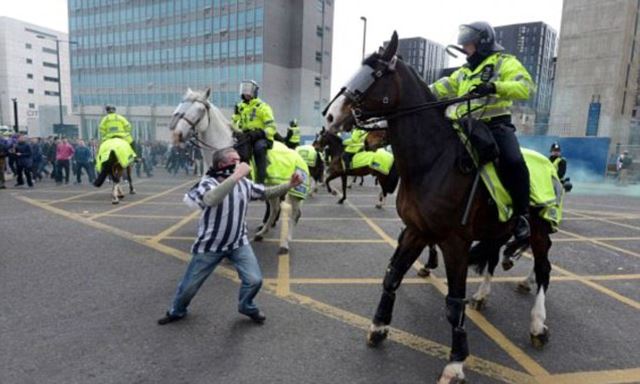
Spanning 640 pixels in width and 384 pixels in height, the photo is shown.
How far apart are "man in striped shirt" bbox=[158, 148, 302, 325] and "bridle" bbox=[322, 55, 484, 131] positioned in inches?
48.8

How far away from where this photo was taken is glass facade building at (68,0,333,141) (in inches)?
2026

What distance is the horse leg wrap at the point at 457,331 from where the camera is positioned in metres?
3.29

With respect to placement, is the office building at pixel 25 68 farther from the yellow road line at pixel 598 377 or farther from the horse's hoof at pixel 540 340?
the yellow road line at pixel 598 377

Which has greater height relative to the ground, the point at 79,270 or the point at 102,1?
the point at 102,1

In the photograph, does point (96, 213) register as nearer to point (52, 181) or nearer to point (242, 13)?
point (52, 181)

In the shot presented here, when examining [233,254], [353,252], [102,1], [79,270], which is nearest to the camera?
[233,254]

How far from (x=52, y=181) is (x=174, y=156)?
6032 mm

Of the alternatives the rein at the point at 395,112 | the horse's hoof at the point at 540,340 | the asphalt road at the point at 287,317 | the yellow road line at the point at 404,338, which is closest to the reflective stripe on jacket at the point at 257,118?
the asphalt road at the point at 287,317

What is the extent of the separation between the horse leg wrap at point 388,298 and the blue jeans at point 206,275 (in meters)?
1.25

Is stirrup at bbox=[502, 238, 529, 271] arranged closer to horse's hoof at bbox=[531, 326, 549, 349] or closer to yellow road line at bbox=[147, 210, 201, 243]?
horse's hoof at bbox=[531, 326, 549, 349]

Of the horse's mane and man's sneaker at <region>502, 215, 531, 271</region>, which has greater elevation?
→ the horse's mane

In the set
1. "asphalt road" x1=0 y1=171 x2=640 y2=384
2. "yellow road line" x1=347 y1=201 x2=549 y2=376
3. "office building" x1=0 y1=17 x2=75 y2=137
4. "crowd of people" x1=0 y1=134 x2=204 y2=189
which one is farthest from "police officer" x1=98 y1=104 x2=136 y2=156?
"office building" x1=0 y1=17 x2=75 y2=137

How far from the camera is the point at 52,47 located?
89.5m

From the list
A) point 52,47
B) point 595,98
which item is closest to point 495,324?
point 595,98
